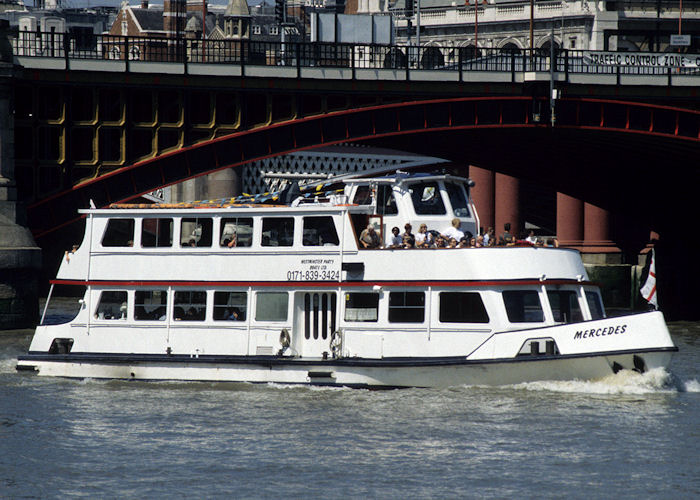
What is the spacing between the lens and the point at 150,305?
29.5 metres

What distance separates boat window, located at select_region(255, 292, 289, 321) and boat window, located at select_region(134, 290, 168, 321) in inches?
89.9

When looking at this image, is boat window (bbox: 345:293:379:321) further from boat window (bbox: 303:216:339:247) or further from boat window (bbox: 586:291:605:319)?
boat window (bbox: 586:291:605:319)

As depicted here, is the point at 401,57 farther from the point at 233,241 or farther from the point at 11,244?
the point at 233,241

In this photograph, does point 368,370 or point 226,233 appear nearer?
point 368,370

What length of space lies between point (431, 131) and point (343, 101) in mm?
3383

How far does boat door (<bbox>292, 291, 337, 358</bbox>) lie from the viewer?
28500 mm

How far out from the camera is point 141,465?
21984 mm

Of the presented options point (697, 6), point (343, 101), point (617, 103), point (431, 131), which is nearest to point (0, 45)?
point (343, 101)

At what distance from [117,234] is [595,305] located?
1117 centimetres

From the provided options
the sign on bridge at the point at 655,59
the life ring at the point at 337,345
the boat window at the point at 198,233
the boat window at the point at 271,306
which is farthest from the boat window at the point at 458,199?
the sign on bridge at the point at 655,59

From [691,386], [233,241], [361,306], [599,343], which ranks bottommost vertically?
[691,386]

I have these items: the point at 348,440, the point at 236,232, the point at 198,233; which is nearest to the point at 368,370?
the point at 348,440

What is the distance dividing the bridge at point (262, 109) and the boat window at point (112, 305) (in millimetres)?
12342

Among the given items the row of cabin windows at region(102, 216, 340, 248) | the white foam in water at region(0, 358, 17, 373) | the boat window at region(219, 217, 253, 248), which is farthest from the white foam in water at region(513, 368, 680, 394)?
the white foam in water at region(0, 358, 17, 373)
